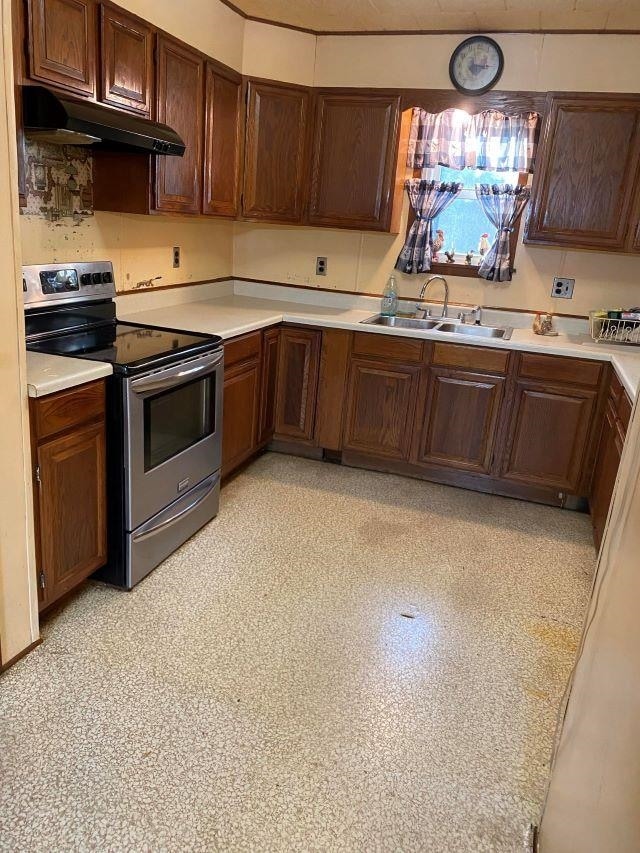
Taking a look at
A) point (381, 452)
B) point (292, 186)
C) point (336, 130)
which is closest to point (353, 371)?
point (381, 452)

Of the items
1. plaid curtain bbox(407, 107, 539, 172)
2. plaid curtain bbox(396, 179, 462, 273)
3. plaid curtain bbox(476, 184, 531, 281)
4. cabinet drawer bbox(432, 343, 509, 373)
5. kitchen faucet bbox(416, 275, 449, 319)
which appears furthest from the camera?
kitchen faucet bbox(416, 275, 449, 319)

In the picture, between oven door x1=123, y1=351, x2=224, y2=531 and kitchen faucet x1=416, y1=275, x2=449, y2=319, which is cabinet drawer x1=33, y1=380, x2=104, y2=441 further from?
kitchen faucet x1=416, y1=275, x2=449, y2=319

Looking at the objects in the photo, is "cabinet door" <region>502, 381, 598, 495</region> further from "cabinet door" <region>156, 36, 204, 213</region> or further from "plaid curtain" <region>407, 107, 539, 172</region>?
"cabinet door" <region>156, 36, 204, 213</region>

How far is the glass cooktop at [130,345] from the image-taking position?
90.4 inches

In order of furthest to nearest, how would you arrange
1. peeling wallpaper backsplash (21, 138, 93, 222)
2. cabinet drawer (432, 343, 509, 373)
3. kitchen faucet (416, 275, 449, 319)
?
kitchen faucet (416, 275, 449, 319)
cabinet drawer (432, 343, 509, 373)
peeling wallpaper backsplash (21, 138, 93, 222)

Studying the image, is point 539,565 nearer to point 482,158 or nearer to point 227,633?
point 227,633

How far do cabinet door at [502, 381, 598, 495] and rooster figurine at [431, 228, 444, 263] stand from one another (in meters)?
1.03

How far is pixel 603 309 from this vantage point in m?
3.63

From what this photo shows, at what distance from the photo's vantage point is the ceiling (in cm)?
303

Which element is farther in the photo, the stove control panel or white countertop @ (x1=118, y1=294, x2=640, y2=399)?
white countertop @ (x1=118, y1=294, x2=640, y2=399)

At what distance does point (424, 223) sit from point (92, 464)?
8.21ft

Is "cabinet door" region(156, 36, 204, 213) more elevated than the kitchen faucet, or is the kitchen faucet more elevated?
"cabinet door" region(156, 36, 204, 213)

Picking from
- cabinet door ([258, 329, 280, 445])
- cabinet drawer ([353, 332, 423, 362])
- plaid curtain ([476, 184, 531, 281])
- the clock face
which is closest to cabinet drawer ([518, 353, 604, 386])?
cabinet drawer ([353, 332, 423, 362])

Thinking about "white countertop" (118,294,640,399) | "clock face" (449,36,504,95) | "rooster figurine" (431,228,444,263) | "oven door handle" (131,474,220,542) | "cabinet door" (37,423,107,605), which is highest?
"clock face" (449,36,504,95)
